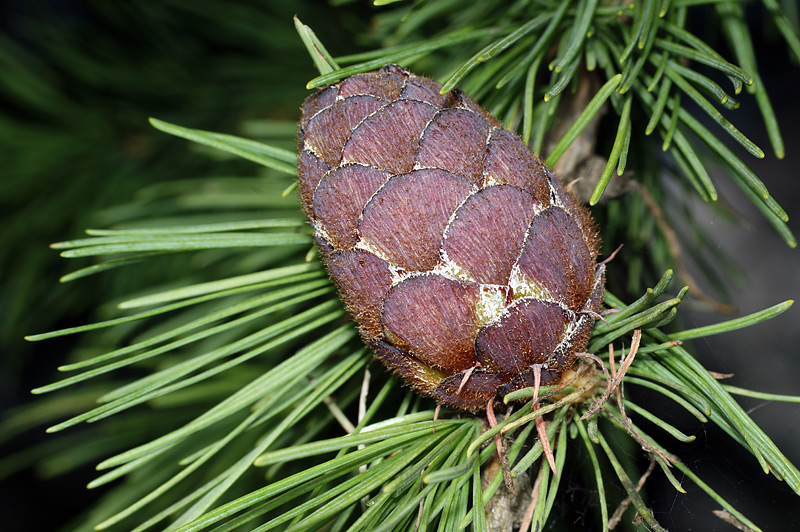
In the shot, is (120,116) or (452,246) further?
(120,116)

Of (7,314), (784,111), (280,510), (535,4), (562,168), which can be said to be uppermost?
(7,314)

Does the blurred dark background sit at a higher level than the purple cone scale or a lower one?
higher

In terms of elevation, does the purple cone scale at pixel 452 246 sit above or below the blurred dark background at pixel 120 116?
below

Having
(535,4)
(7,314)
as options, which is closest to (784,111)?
(535,4)

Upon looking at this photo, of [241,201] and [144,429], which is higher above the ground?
[241,201]

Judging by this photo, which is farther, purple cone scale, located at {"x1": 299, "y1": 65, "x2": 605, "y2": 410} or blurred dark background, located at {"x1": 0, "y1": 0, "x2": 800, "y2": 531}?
blurred dark background, located at {"x1": 0, "y1": 0, "x2": 800, "y2": 531}

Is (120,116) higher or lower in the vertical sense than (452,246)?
higher

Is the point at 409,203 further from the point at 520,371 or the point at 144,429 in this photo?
the point at 144,429

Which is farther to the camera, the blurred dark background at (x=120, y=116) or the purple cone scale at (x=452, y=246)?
the blurred dark background at (x=120, y=116)
